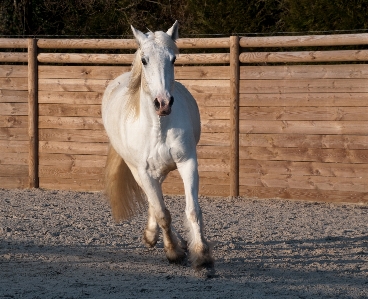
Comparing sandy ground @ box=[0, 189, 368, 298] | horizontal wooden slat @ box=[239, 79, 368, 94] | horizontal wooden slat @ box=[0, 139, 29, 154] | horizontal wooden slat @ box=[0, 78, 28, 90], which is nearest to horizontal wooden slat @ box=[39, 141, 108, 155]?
horizontal wooden slat @ box=[0, 139, 29, 154]

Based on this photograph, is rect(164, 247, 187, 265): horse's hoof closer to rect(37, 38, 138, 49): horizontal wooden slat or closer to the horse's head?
the horse's head

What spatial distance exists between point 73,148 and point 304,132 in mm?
3121

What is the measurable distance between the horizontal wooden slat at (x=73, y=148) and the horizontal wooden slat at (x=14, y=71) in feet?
3.16

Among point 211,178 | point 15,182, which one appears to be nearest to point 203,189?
point 211,178

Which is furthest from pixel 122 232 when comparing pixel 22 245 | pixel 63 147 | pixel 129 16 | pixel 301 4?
pixel 129 16

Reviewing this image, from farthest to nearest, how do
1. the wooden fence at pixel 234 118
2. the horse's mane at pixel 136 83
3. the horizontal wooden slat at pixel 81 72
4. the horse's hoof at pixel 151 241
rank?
1. the horizontal wooden slat at pixel 81 72
2. the wooden fence at pixel 234 118
3. the horse's hoof at pixel 151 241
4. the horse's mane at pixel 136 83

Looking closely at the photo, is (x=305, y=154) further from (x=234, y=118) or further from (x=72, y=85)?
(x=72, y=85)

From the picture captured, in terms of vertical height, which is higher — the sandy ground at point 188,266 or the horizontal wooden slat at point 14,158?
the horizontal wooden slat at point 14,158

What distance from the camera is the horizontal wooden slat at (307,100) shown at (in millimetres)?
8547

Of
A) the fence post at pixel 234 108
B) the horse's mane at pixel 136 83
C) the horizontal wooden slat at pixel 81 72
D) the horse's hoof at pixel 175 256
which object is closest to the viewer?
the horse's mane at pixel 136 83

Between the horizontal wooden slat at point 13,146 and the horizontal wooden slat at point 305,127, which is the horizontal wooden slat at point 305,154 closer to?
the horizontal wooden slat at point 305,127

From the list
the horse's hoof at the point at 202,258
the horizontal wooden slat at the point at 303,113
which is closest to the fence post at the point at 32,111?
the horizontal wooden slat at the point at 303,113

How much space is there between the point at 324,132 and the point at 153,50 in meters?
4.05

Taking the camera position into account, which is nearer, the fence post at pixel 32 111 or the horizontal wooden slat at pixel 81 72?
the horizontal wooden slat at pixel 81 72
